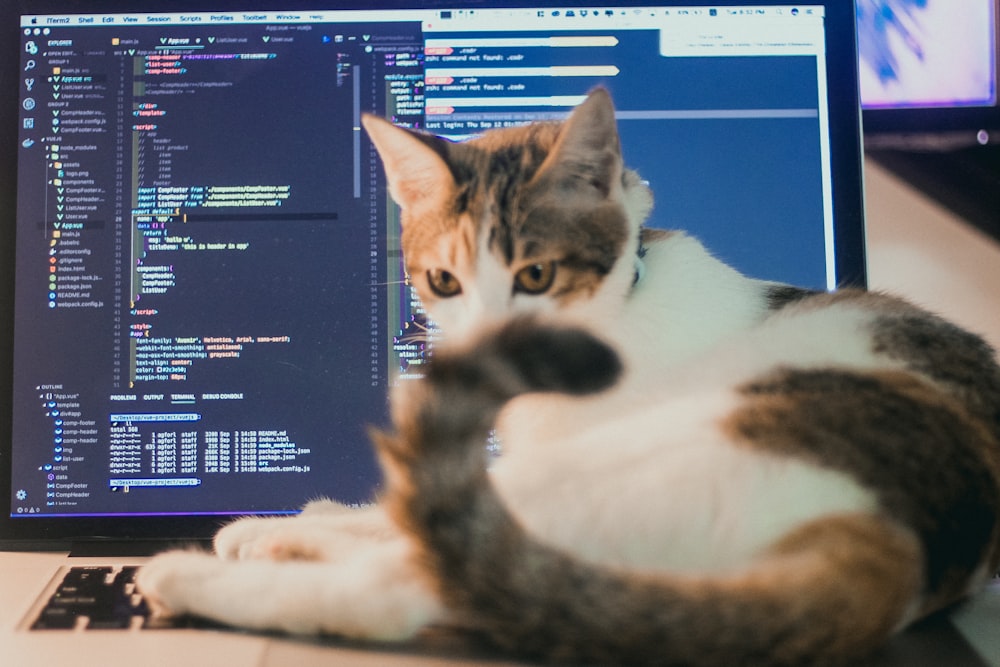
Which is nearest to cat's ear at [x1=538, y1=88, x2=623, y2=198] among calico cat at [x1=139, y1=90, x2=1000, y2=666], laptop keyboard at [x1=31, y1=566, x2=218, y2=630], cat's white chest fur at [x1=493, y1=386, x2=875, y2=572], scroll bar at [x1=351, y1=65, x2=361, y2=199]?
calico cat at [x1=139, y1=90, x2=1000, y2=666]

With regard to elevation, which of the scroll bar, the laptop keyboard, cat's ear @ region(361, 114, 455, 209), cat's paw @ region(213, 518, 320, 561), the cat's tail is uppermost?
the scroll bar

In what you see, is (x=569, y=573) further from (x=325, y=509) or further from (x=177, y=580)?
(x=325, y=509)

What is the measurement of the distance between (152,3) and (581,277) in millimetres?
706

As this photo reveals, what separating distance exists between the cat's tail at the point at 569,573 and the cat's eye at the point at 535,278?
34 cm

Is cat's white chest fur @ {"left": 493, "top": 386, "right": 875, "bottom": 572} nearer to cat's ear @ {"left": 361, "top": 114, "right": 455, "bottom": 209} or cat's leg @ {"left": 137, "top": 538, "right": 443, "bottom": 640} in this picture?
cat's leg @ {"left": 137, "top": 538, "right": 443, "bottom": 640}

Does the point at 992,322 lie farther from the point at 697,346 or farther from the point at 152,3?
the point at 152,3

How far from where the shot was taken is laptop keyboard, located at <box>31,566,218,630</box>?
0.82m

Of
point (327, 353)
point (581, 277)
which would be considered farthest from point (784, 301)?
point (327, 353)

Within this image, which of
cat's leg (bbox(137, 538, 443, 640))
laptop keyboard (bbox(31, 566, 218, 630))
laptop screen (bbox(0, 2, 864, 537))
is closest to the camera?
cat's leg (bbox(137, 538, 443, 640))

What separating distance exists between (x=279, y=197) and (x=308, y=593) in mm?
584

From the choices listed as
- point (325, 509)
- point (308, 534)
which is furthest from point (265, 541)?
point (325, 509)

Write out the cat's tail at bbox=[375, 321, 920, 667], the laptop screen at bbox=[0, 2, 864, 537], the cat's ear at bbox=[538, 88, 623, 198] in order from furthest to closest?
the laptop screen at bbox=[0, 2, 864, 537]
the cat's ear at bbox=[538, 88, 623, 198]
the cat's tail at bbox=[375, 321, 920, 667]

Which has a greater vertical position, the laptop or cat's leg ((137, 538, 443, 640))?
the laptop

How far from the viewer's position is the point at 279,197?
1123 mm
